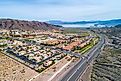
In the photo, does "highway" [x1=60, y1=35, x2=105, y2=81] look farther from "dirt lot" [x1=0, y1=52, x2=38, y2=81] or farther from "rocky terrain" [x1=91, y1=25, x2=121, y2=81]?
"dirt lot" [x1=0, y1=52, x2=38, y2=81]

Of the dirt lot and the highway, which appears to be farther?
the highway

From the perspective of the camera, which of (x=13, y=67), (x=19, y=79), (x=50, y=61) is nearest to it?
(x=19, y=79)

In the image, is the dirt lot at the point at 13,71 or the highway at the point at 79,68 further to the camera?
the highway at the point at 79,68

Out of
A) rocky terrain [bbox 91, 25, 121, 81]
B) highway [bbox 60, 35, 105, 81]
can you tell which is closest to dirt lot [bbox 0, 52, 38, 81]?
highway [bbox 60, 35, 105, 81]

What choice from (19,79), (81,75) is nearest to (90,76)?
(81,75)

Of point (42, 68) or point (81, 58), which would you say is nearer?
point (42, 68)

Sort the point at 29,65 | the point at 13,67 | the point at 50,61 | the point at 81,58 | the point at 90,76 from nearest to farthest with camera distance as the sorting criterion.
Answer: the point at 90,76 < the point at 13,67 < the point at 29,65 < the point at 50,61 < the point at 81,58

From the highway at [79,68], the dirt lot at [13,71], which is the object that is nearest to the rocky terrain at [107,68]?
the highway at [79,68]

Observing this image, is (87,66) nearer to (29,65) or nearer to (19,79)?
(29,65)

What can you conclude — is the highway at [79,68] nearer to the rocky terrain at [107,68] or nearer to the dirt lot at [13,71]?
the rocky terrain at [107,68]
